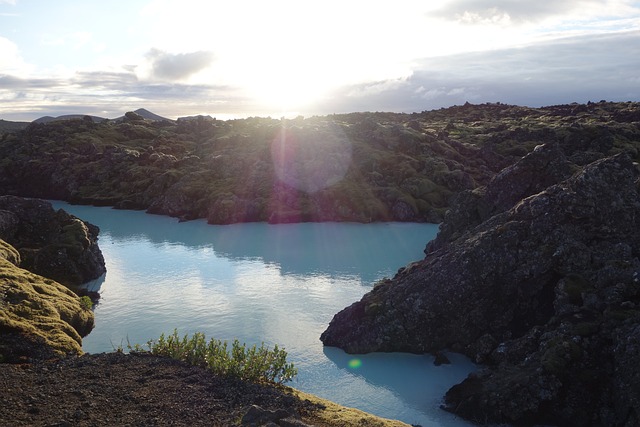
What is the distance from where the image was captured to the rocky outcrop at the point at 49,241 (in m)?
47.1

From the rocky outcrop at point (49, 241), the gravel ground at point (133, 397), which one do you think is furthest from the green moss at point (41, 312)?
the rocky outcrop at point (49, 241)

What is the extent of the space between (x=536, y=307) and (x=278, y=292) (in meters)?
23.1

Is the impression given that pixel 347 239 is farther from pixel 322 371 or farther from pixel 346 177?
pixel 322 371

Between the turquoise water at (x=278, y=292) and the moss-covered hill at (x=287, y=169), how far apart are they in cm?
604

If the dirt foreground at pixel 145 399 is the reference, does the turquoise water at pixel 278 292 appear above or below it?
below

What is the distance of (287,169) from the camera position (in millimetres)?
99500

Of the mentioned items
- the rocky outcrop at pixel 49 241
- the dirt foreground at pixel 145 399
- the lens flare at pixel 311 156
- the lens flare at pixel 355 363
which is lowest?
the lens flare at pixel 355 363

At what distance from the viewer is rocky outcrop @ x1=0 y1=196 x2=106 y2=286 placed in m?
47.1

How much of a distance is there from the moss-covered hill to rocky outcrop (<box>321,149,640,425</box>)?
164 feet

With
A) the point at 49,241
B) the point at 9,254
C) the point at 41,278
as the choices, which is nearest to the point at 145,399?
the point at 41,278

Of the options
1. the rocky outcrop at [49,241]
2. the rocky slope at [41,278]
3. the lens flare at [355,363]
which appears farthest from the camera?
the rocky outcrop at [49,241]

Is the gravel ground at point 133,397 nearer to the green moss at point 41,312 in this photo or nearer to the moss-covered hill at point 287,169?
the green moss at point 41,312

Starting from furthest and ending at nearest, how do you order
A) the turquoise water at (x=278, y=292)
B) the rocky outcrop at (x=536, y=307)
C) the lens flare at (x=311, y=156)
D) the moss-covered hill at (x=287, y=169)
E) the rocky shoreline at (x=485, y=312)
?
the lens flare at (x=311, y=156)
the moss-covered hill at (x=287, y=169)
the turquoise water at (x=278, y=292)
the rocky outcrop at (x=536, y=307)
the rocky shoreline at (x=485, y=312)

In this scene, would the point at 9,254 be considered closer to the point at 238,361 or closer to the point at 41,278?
the point at 41,278
